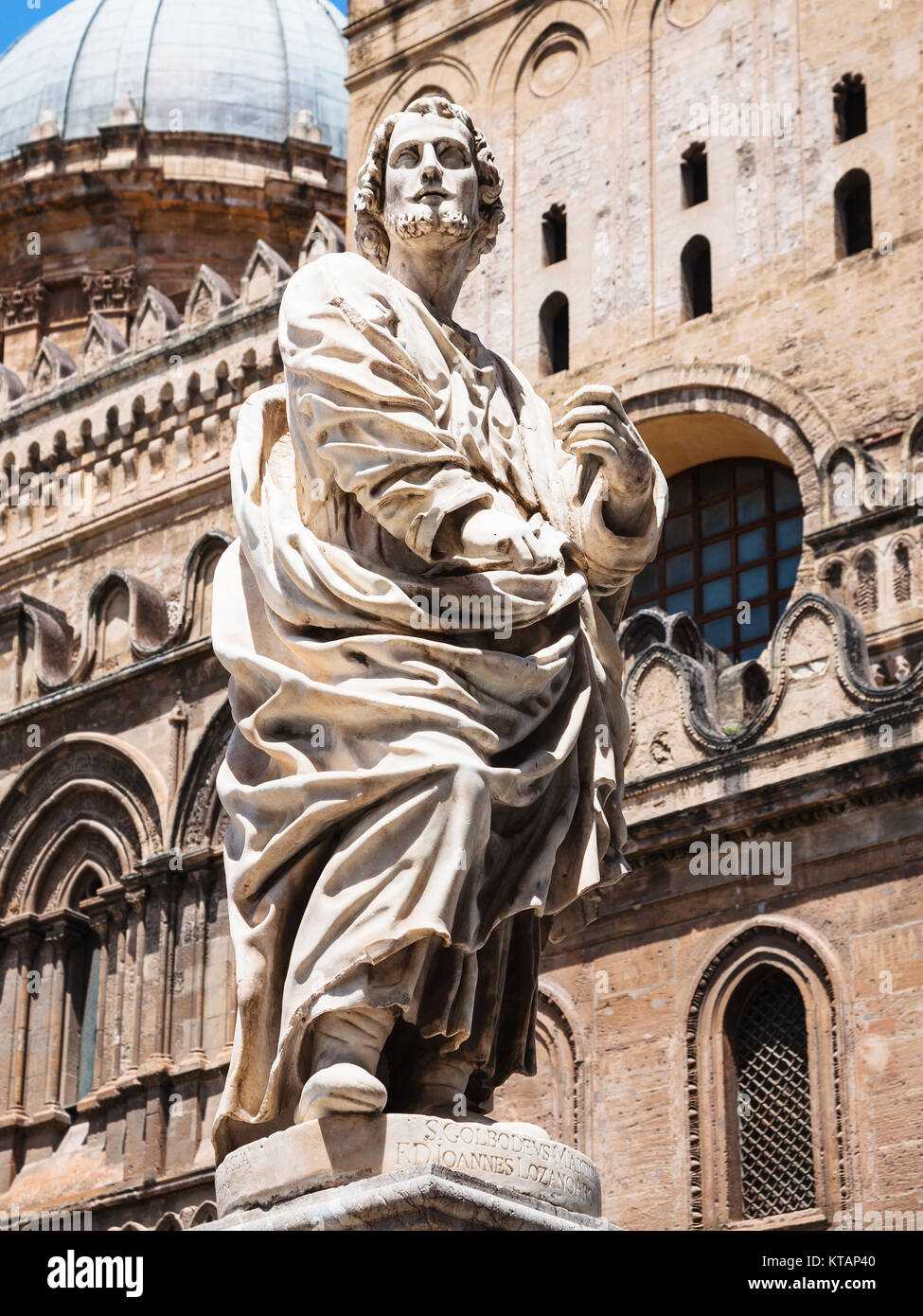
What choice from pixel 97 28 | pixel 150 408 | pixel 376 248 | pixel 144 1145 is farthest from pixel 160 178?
pixel 376 248

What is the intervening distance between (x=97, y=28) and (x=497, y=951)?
35.2 meters

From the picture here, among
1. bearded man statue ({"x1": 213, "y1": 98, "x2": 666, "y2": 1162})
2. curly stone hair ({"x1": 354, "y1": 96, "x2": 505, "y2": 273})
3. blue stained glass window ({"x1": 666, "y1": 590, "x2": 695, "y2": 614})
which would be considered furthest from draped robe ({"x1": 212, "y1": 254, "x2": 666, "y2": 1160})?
blue stained glass window ({"x1": 666, "y1": 590, "x2": 695, "y2": 614})

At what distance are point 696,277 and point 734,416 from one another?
1.58 meters

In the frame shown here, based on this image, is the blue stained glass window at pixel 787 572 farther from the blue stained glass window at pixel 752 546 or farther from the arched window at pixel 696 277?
the arched window at pixel 696 277

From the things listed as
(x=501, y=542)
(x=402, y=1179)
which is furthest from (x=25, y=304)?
(x=402, y=1179)

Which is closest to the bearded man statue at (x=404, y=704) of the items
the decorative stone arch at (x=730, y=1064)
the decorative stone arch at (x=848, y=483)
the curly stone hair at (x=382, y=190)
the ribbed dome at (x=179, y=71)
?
the curly stone hair at (x=382, y=190)

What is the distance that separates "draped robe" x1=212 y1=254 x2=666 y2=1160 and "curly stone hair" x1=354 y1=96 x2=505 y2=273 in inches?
9.9

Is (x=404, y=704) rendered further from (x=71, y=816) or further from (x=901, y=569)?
(x=71, y=816)

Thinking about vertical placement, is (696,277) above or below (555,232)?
below

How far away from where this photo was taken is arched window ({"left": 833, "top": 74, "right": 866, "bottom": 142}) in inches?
826

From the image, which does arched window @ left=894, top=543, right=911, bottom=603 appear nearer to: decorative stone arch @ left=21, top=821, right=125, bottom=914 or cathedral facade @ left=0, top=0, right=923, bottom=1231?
cathedral facade @ left=0, top=0, right=923, bottom=1231

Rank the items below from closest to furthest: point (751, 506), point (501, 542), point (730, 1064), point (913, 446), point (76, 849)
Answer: point (501, 542) < point (730, 1064) < point (913, 446) < point (76, 849) < point (751, 506)

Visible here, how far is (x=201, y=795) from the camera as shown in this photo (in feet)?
66.2

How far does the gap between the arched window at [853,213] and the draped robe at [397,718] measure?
53.3 feet
